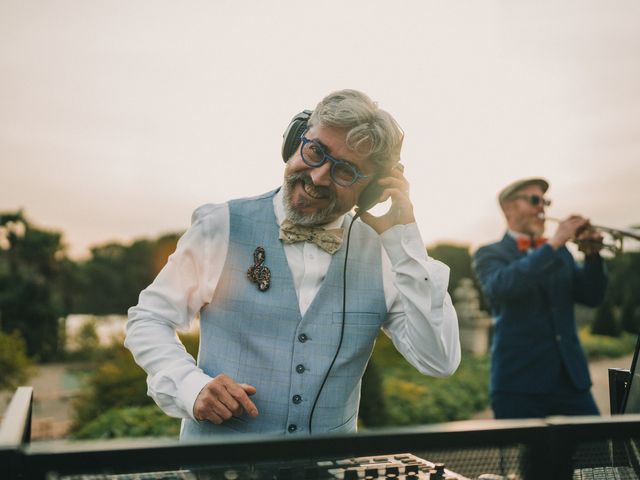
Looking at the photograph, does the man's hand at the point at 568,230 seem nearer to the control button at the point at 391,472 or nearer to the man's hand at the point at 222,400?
the man's hand at the point at 222,400

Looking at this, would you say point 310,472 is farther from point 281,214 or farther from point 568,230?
point 568,230

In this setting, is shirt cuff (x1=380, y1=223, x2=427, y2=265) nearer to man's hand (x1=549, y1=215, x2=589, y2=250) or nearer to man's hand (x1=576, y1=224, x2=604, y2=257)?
man's hand (x1=549, y1=215, x2=589, y2=250)

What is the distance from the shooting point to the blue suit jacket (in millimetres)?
4176

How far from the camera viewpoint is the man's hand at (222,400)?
1.65 m

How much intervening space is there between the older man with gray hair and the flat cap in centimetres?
278

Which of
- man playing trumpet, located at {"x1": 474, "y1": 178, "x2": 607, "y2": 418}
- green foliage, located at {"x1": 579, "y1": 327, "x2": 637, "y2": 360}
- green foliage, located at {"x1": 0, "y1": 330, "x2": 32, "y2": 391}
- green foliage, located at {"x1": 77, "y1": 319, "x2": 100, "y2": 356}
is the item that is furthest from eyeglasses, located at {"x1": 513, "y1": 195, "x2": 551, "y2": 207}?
green foliage, located at {"x1": 77, "y1": 319, "x2": 100, "y2": 356}

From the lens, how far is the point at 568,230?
4.19 metres

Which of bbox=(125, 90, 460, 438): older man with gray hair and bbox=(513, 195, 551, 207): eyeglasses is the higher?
bbox=(513, 195, 551, 207): eyeglasses

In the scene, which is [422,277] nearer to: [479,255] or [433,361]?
[433,361]

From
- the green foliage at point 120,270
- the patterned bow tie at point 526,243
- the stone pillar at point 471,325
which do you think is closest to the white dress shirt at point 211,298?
the patterned bow tie at point 526,243

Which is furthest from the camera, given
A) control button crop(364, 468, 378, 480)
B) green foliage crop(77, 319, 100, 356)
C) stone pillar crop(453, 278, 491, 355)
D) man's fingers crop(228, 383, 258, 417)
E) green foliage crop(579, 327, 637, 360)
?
green foliage crop(579, 327, 637, 360)

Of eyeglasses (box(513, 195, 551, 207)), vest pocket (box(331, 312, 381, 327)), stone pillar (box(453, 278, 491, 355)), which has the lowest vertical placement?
stone pillar (box(453, 278, 491, 355))

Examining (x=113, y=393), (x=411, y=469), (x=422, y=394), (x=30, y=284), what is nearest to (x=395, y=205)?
(x=411, y=469)

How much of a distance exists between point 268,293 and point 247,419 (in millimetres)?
385
